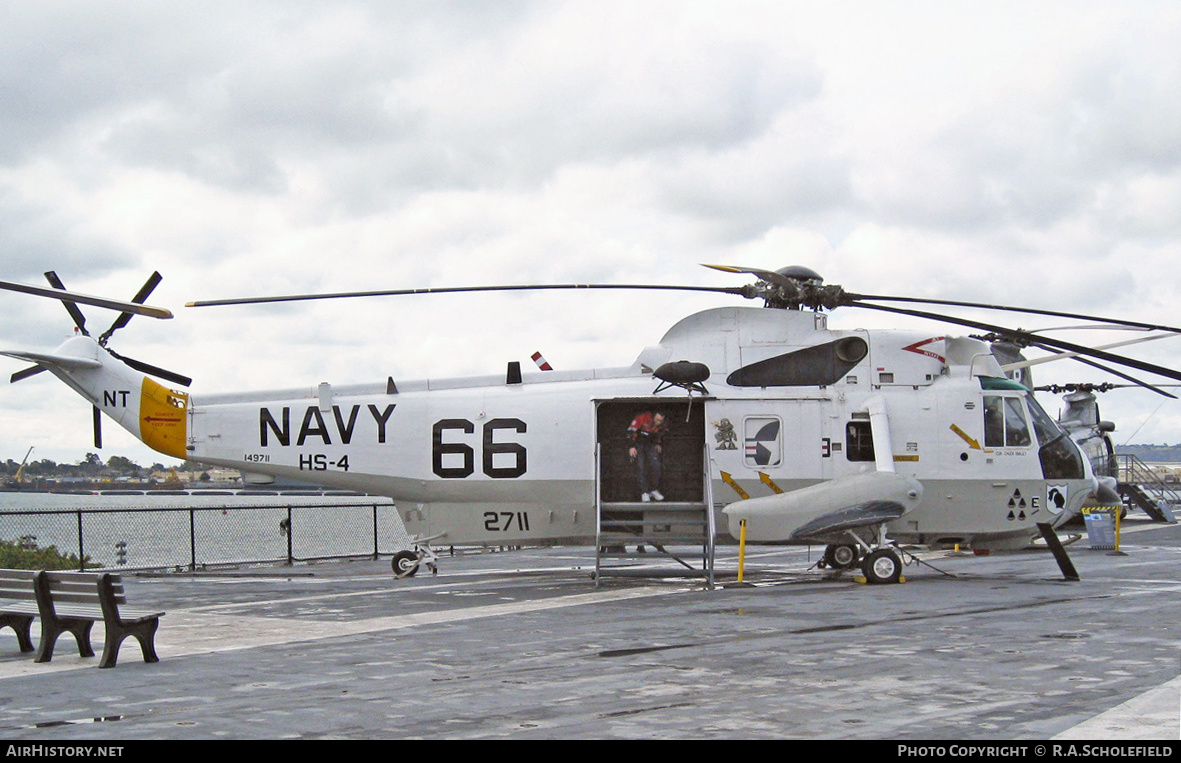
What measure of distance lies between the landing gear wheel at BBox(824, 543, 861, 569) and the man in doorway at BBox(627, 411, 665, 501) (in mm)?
3331

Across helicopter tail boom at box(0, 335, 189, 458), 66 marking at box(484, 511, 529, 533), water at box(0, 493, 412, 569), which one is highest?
helicopter tail boom at box(0, 335, 189, 458)

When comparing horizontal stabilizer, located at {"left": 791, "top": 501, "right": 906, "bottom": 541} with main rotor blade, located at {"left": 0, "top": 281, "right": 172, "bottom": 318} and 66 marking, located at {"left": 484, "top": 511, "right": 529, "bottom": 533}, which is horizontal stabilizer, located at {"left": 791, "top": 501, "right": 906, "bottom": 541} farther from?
main rotor blade, located at {"left": 0, "top": 281, "right": 172, "bottom": 318}

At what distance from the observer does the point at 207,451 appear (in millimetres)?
18172

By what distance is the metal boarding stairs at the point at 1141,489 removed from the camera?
139ft

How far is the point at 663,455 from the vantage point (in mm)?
17938

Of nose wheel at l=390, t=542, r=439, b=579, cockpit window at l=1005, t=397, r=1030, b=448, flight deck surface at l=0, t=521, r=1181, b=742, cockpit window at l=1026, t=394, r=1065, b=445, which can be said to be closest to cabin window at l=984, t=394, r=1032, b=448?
cockpit window at l=1005, t=397, r=1030, b=448

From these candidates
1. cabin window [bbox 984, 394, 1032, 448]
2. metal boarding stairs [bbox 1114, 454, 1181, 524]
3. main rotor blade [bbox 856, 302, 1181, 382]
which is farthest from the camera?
metal boarding stairs [bbox 1114, 454, 1181, 524]

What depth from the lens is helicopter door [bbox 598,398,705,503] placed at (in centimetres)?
1784

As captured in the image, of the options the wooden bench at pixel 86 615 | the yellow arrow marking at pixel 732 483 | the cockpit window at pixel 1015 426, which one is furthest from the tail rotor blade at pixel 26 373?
the cockpit window at pixel 1015 426

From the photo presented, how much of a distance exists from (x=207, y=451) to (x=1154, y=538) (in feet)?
84.6

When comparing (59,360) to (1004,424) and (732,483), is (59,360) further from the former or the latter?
(1004,424)

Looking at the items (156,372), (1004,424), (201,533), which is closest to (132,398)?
(156,372)

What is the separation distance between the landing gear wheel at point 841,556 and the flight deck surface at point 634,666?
1.83 metres

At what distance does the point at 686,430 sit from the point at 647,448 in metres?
0.73
